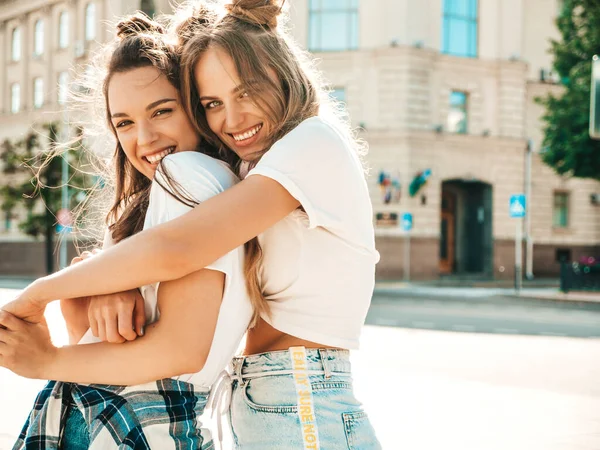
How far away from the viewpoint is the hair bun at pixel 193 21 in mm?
2047

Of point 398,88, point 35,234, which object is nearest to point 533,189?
point 398,88

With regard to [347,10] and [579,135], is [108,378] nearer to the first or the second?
[579,135]

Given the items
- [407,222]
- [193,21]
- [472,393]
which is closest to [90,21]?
[407,222]

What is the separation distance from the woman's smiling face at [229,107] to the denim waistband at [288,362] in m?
0.50

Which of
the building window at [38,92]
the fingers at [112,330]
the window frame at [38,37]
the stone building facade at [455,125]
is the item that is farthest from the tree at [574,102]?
the window frame at [38,37]

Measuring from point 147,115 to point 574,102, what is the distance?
24427 mm

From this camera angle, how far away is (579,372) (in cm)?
855

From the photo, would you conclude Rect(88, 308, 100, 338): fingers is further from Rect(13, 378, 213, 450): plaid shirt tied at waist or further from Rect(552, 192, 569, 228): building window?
Rect(552, 192, 569, 228): building window

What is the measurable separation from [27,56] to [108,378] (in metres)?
42.0

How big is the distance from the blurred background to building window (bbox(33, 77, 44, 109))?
12 centimetres

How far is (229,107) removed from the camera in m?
2.03

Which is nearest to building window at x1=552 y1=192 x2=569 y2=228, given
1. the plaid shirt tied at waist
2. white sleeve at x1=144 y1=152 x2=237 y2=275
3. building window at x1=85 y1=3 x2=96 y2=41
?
building window at x1=85 y1=3 x2=96 y2=41

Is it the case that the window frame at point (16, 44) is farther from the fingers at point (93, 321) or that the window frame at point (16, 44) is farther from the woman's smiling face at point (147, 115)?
the fingers at point (93, 321)

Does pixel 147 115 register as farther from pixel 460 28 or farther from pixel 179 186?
pixel 460 28
